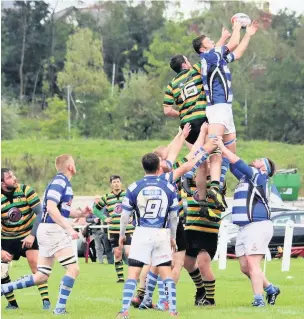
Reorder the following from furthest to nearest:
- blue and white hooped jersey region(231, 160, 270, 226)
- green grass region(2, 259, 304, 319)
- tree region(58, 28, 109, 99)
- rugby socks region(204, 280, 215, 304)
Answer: tree region(58, 28, 109, 99), rugby socks region(204, 280, 215, 304), blue and white hooped jersey region(231, 160, 270, 226), green grass region(2, 259, 304, 319)

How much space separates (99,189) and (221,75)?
176ft

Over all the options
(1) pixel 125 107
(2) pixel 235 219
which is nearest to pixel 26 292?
(2) pixel 235 219

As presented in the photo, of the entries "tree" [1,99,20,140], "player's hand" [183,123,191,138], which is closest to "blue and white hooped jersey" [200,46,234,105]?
"player's hand" [183,123,191,138]

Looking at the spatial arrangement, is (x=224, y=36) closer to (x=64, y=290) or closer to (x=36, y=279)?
(x=64, y=290)

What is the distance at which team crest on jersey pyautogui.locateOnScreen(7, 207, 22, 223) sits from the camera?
17094 mm

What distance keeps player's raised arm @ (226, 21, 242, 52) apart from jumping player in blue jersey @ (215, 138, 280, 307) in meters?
1.59

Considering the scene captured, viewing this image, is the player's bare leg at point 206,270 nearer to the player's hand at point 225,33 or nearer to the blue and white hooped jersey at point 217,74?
the blue and white hooped jersey at point 217,74

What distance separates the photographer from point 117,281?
2295 cm

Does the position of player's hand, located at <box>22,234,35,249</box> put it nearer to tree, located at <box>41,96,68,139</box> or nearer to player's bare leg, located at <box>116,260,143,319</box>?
player's bare leg, located at <box>116,260,143,319</box>

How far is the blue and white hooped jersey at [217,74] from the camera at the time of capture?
15.5 metres

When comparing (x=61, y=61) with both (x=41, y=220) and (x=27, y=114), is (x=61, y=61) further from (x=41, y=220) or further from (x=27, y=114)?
(x=41, y=220)

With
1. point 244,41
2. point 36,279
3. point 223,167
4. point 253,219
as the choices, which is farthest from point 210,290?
point 244,41

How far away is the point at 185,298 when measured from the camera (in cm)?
1808

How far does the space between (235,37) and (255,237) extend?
2721mm
